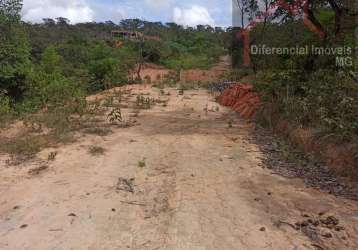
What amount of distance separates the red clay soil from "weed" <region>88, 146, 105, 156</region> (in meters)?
4.27

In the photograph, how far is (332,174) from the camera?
5.15 meters

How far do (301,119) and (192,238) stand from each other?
3.96 meters

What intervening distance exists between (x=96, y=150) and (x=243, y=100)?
587 cm

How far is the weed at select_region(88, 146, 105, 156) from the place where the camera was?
630 centimetres

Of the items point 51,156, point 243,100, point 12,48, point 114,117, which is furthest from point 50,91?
point 51,156

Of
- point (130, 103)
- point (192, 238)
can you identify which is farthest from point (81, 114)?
point (192, 238)

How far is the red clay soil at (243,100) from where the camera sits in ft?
32.6

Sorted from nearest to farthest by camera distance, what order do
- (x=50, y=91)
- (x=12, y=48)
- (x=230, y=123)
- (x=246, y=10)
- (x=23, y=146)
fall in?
(x=23, y=146) < (x=230, y=123) < (x=50, y=91) < (x=12, y=48) < (x=246, y=10)

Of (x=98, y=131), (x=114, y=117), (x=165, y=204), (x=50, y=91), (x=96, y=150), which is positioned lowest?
(x=165, y=204)

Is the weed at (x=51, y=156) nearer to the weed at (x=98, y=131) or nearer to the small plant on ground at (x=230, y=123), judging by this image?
the weed at (x=98, y=131)

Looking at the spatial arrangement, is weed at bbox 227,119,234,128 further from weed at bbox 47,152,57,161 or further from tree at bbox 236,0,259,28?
tree at bbox 236,0,259,28

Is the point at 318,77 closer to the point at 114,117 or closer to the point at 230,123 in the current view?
the point at 230,123

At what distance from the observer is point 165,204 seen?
4344 mm

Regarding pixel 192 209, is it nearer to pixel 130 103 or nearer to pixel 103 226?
pixel 103 226
